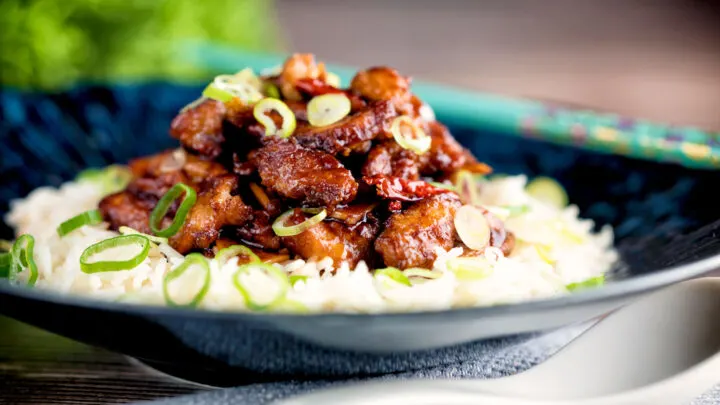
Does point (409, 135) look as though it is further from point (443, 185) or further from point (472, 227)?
point (472, 227)

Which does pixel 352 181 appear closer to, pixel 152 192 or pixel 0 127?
pixel 152 192

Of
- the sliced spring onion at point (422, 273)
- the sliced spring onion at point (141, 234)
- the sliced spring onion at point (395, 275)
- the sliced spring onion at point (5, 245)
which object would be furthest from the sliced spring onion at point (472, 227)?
the sliced spring onion at point (5, 245)

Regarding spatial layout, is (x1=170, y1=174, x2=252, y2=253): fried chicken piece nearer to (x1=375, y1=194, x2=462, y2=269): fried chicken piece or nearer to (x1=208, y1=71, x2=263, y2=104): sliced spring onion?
(x1=208, y1=71, x2=263, y2=104): sliced spring onion

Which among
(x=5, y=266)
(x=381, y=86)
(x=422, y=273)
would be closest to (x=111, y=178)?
(x=5, y=266)

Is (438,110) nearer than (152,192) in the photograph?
No

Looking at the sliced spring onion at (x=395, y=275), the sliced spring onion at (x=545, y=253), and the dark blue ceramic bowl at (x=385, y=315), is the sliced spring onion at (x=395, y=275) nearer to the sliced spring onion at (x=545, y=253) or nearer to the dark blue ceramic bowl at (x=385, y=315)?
the dark blue ceramic bowl at (x=385, y=315)

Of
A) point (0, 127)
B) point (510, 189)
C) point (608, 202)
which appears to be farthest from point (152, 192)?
point (608, 202)
